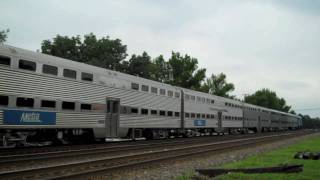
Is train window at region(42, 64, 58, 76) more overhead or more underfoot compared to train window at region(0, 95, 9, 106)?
more overhead

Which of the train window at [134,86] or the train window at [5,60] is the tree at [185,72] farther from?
the train window at [5,60]

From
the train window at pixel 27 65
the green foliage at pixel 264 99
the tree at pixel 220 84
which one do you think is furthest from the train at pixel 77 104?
the green foliage at pixel 264 99

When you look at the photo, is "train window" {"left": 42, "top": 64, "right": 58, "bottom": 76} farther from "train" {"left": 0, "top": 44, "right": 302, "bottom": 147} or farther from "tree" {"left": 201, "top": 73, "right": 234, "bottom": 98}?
"tree" {"left": 201, "top": 73, "right": 234, "bottom": 98}

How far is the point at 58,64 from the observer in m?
20.7

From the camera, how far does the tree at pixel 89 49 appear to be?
245 ft

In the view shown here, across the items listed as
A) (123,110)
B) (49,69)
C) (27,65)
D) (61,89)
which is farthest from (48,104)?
(123,110)

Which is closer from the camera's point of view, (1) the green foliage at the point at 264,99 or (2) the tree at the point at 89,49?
(2) the tree at the point at 89,49

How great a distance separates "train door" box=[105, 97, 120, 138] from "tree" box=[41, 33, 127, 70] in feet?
155

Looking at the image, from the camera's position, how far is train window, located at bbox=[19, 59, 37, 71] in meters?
18.3

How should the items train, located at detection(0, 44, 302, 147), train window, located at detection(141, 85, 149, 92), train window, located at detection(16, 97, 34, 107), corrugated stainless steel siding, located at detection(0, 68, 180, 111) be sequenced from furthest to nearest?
train window, located at detection(141, 85, 149, 92) → train window, located at detection(16, 97, 34, 107) → train, located at detection(0, 44, 302, 147) → corrugated stainless steel siding, located at detection(0, 68, 180, 111)

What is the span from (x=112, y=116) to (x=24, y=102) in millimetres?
7630

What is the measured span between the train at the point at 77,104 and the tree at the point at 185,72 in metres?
40.6

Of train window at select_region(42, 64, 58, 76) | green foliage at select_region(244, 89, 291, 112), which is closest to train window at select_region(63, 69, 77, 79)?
train window at select_region(42, 64, 58, 76)

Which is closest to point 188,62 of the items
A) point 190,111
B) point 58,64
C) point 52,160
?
point 190,111
